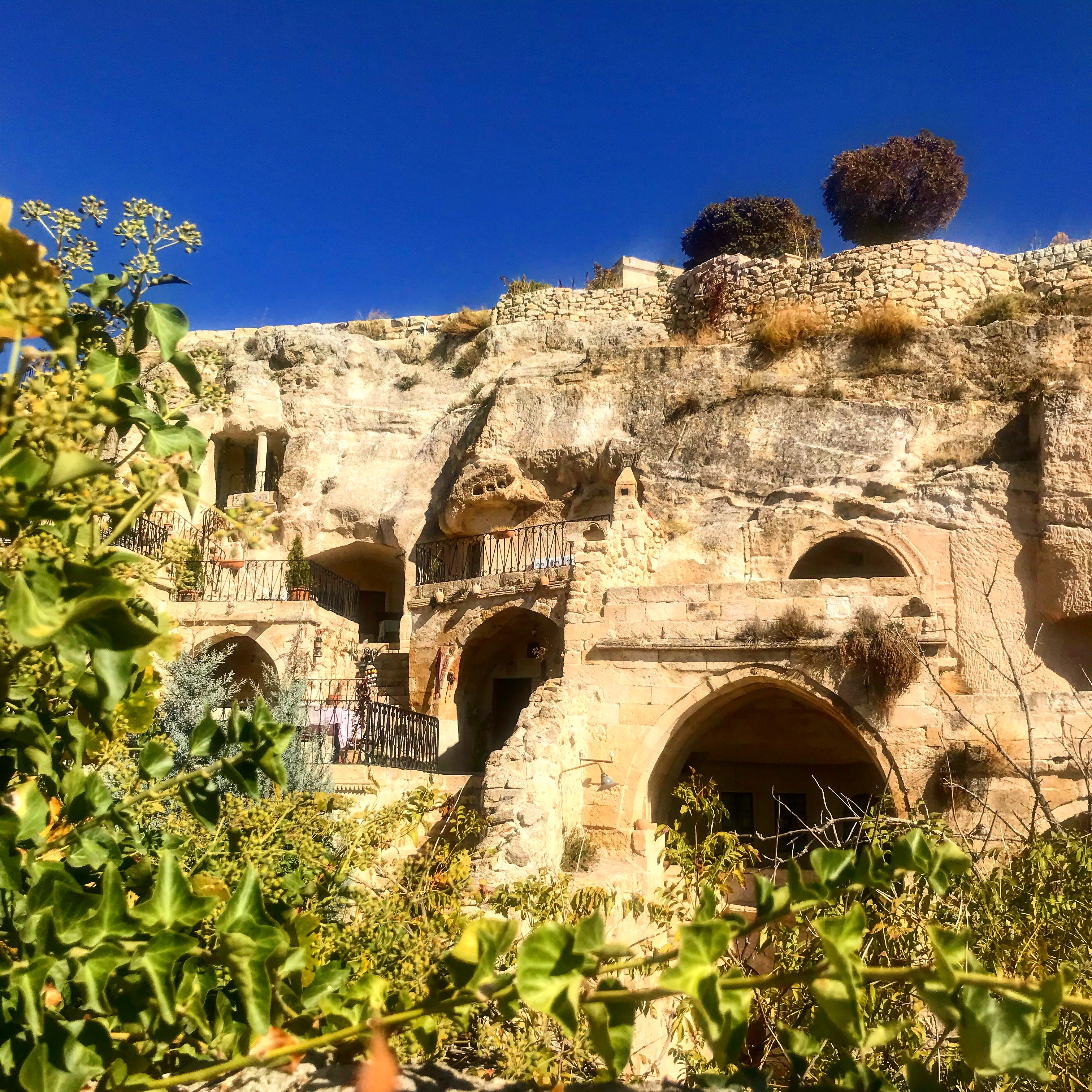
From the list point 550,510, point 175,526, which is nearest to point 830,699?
point 550,510

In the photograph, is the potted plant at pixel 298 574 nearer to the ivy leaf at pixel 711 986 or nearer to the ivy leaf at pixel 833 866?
the ivy leaf at pixel 833 866

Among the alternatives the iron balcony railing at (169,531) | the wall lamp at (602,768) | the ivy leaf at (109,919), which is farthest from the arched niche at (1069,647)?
the ivy leaf at (109,919)

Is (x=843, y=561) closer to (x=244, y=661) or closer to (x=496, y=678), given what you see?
(x=496, y=678)

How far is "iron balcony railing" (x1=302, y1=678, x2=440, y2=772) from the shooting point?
11.7 meters

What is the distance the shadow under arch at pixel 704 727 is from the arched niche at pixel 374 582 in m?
9.87

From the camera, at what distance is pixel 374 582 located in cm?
2150

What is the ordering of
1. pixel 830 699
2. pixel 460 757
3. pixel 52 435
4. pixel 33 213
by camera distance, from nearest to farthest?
pixel 52 435 → pixel 33 213 → pixel 830 699 → pixel 460 757

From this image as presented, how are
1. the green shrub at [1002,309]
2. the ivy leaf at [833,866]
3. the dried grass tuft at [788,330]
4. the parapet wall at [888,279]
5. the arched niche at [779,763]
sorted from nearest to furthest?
the ivy leaf at [833,866], the arched niche at [779,763], the green shrub at [1002,309], the dried grass tuft at [788,330], the parapet wall at [888,279]

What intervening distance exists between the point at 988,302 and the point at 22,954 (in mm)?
19164

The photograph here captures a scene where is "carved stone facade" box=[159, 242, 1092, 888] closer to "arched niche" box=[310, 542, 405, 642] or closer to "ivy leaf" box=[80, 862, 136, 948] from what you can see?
"arched niche" box=[310, 542, 405, 642]

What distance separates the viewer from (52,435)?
1.46 meters

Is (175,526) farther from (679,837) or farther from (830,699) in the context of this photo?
(679,837)

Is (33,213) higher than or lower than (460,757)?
higher

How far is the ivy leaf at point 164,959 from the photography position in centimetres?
145
